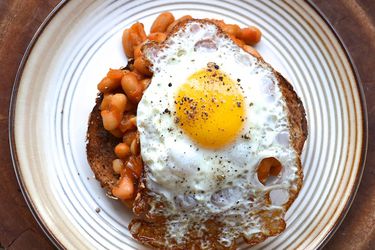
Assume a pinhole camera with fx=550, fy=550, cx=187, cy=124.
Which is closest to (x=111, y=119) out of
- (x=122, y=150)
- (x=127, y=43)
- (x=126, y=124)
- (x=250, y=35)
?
(x=126, y=124)

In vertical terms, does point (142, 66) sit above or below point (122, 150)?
above

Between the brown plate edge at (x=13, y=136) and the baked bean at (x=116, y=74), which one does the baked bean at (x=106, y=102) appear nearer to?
the baked bean at (x=116, y=74)

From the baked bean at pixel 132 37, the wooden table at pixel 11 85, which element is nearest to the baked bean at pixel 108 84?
the baked bean at pixel 132 37

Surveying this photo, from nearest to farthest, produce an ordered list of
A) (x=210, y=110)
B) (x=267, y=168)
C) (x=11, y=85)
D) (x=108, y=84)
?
1. (x=210, y=110)
2. (x=267, y=168)
3. (x=108, y=84)
4. (x=11, y=85)

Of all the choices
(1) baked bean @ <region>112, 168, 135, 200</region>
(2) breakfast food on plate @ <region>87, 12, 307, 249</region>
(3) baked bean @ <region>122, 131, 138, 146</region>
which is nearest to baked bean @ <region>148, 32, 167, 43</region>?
(2) breakfast food on plate @ <region>87, 12, 307, 249</region>

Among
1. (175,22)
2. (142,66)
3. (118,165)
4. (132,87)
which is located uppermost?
(175,22)

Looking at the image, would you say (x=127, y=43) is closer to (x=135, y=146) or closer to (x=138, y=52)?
(x=138, y=52)

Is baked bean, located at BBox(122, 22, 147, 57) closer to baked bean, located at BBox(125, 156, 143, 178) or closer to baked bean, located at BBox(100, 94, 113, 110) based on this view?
baked bean, located at BBox(100, 94, 113, 110)

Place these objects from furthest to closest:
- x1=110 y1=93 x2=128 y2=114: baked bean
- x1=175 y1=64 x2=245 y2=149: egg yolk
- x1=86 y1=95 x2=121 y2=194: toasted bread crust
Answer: x1=86 y1=95 x2=121 y2=194: toasted bread crust → x1=110 y1=93 x2=128 y2=114: baked bean → x1=175 y1=64 x2=245 y2=149: egg yolk
